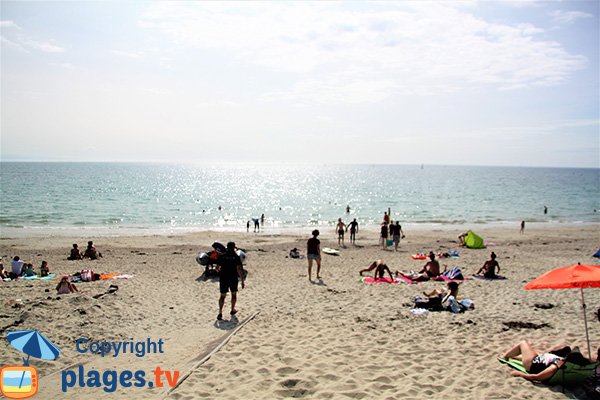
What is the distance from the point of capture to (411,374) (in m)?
6.39

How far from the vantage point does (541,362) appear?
6355mm

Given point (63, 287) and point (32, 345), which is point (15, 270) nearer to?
point (63, 287)

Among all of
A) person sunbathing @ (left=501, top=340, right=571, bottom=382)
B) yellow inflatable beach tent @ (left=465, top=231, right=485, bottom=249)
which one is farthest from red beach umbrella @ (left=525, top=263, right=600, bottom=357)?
yellow inflatable beach tent @ (left=465, top=231, right=485, bottom=249)

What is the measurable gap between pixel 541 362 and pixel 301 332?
14.0 feet

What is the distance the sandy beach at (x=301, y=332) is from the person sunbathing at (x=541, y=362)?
168 millimetres

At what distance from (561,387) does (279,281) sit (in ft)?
31.4

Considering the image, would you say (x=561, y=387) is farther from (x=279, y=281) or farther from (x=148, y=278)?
(x=148, y=278)

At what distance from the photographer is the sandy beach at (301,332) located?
6011 millimetres

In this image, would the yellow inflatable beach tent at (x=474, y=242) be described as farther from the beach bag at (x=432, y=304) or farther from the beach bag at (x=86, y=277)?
the beach bag at (x=86, y=277)

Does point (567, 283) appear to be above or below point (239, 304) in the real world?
above

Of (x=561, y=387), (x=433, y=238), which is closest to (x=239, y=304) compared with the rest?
(x=561, y=387)

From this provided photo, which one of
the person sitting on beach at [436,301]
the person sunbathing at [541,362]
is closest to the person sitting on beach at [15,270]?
the person sitting on beach at [436,301]

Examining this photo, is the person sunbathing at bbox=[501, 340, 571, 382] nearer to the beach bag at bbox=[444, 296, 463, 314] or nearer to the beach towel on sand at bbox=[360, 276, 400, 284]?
the beach bag at bbox=[444, 296, 463, 314]

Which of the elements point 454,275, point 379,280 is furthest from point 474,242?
point 379,280
